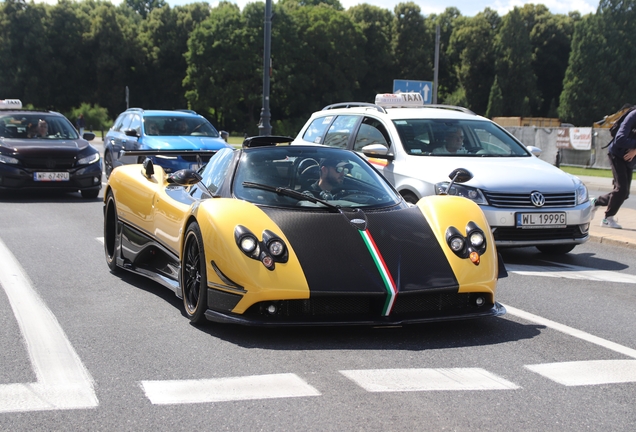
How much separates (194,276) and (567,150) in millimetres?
28982

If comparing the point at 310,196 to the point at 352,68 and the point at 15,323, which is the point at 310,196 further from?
the point at 352,68

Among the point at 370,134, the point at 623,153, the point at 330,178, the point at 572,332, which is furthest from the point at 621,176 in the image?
the point at 330,178

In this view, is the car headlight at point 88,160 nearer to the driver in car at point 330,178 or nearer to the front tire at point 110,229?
the front tire at point 110,229

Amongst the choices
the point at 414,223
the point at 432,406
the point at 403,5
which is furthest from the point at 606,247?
the point at 403,5

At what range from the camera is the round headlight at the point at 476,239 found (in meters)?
6.21

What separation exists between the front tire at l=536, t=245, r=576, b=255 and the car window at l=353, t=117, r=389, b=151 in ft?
7.43

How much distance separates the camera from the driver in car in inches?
265

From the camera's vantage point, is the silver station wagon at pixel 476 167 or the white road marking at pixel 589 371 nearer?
the white road marking at pixel 589 371

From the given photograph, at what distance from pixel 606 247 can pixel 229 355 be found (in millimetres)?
7142

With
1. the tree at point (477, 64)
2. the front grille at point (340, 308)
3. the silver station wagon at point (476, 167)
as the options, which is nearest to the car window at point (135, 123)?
the silver station wagon at point (476, 167)

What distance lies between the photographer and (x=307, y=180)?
22.4 feet

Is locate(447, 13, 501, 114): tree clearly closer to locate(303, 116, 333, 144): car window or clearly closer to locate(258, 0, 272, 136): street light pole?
locate(258, 0, 272, 136): street light pole

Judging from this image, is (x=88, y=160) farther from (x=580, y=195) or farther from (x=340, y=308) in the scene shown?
(x=340, y=308)

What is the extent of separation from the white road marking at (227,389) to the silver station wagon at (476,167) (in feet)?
16.0
